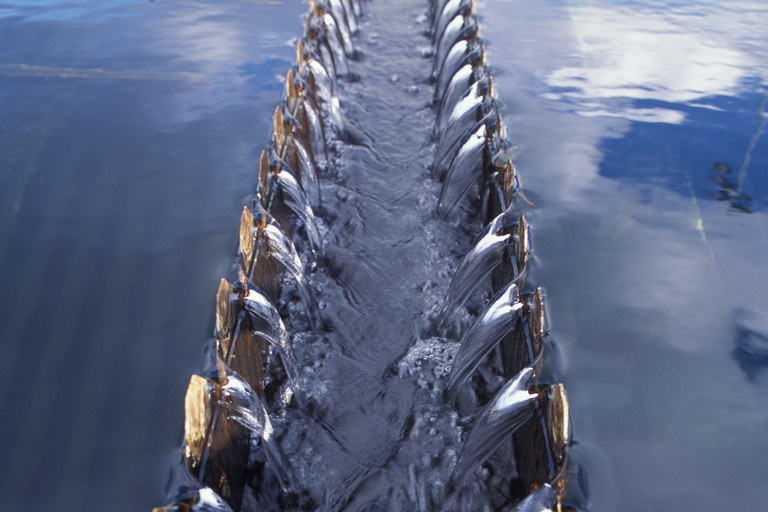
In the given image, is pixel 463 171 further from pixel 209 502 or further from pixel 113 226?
pixel 209 502

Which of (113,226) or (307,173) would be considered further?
(307,173)

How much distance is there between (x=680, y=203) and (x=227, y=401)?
509cm

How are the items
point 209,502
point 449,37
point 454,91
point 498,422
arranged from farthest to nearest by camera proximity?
point 449,37
point 454,91
point 498,422
point 209,502

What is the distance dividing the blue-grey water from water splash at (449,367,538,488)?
51cm

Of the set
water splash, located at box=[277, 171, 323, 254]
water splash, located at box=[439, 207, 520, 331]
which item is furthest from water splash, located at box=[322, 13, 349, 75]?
water splash, located at box=[439, 207, 520, 331]

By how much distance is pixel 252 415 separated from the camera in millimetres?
4445

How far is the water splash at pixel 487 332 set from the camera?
191 inches

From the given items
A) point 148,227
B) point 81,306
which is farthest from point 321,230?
point 81,306

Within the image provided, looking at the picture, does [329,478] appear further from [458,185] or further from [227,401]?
[458,185]

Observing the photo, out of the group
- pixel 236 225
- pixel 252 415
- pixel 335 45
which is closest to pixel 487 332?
pixel 252 415

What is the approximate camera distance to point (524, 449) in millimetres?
4469

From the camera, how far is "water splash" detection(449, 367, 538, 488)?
13.7 ft

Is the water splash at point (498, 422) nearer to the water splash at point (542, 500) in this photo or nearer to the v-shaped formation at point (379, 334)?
the v-shaped formation at point (379, 334)

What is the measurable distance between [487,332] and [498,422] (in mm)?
833
